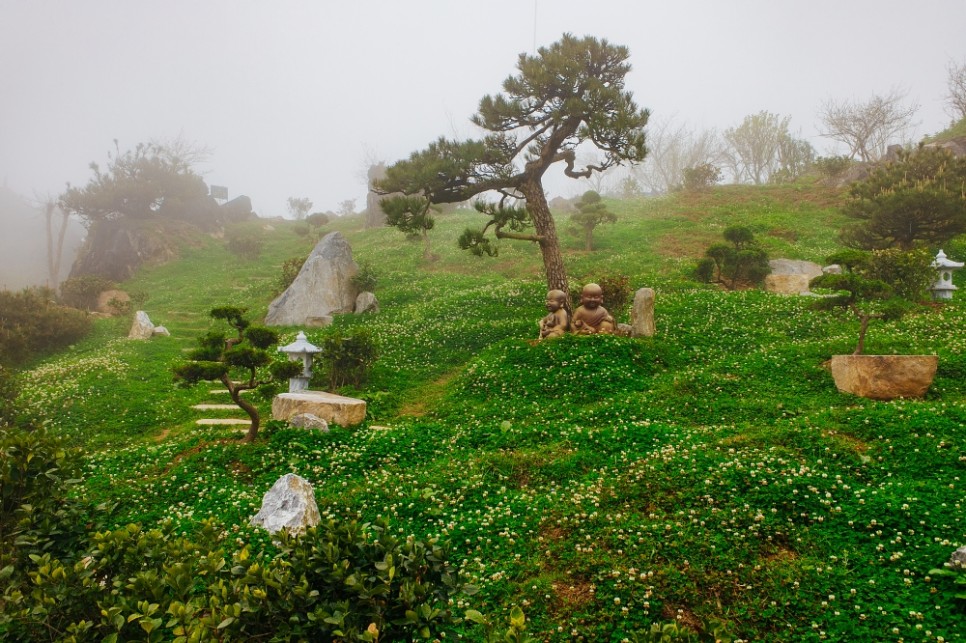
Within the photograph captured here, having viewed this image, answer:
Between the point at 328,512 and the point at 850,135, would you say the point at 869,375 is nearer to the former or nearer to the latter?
the point at 328,512

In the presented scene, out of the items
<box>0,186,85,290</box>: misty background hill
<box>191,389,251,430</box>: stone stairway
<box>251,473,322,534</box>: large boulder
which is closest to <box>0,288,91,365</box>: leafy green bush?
<box>191,389,251,430</box>: stone stairway

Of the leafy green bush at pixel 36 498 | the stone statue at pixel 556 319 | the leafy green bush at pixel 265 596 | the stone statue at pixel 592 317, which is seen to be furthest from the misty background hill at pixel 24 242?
the leafy green bush at pixel 265 596

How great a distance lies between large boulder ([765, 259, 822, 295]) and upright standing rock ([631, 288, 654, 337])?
32.9 ft

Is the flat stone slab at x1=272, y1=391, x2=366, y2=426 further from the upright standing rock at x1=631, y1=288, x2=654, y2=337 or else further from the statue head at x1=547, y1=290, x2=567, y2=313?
the upright standing rock at x1=631, y1=288, x2=654, y2=337

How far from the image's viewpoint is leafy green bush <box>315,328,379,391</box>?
1557cm

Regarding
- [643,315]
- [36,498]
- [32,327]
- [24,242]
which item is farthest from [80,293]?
[643,315]

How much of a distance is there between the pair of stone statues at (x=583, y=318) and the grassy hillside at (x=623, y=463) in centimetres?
97

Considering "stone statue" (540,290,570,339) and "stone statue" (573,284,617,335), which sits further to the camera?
"stone statue" (540,290,570,339)

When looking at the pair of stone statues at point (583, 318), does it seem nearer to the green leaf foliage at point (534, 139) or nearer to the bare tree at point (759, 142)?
the green leaf foliage at point (534, 139)

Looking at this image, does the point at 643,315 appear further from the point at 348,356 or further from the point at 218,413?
the point at 218,413

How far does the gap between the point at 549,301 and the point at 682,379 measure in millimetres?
5220

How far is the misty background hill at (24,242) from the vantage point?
49.9 m

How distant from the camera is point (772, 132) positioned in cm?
6488

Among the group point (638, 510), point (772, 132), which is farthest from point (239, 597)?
point (772, 132)
